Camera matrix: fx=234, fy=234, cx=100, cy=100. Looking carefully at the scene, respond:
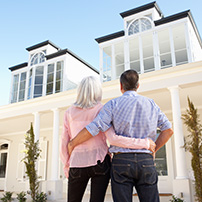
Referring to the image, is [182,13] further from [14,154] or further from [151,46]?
[14,154]

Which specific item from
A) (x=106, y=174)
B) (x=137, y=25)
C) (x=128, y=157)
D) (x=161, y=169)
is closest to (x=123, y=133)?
(x=128, y=157)

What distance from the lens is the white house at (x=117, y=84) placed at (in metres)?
7.00

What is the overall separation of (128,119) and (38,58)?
1422 cm

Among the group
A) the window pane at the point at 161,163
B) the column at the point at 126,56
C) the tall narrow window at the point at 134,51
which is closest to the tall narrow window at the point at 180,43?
the tall narrow window at the point at 134,51

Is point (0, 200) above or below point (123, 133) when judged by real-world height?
below

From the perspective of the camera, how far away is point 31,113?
10.1m

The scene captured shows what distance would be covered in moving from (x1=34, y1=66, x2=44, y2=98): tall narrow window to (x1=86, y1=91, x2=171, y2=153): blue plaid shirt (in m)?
12.8

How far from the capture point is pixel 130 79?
6.14 ft

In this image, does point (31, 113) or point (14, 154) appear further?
point (14, 154)

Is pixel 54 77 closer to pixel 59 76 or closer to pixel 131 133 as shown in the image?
pixel 59 76

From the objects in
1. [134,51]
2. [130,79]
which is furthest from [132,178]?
[134,51]

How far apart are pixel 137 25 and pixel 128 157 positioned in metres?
10.9

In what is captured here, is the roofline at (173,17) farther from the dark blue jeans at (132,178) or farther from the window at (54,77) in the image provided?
the dark blue jeans at (132,178)

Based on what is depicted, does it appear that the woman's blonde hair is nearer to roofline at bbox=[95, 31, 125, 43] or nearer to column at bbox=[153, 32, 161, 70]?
column at bbox=[153, 32, 161, 70]
